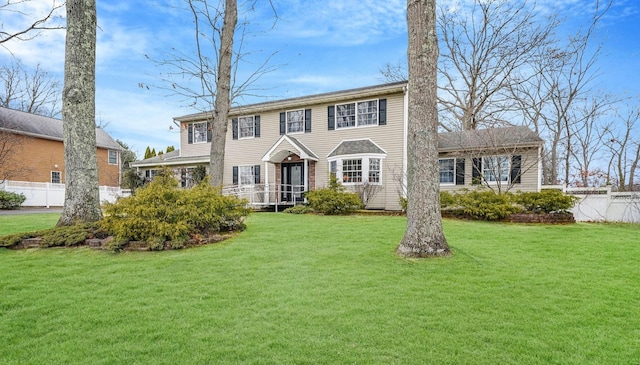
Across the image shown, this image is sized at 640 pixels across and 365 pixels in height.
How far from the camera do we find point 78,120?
6.69 meters

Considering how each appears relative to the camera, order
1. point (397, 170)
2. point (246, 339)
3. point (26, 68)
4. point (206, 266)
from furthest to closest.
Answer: point (26, 68) → point (397, 170) → point (206, 266) → point (246, 339)

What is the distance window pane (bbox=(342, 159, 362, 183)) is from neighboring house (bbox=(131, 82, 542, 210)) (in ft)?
0.15

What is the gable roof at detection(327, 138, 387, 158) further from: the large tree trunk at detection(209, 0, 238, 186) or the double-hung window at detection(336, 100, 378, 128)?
the large tree trunk at detection(209, 0, 238, 186)

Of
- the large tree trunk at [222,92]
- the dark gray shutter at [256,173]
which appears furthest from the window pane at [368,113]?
the large tree trunk at [222,92]

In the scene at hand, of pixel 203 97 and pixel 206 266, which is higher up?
pixel 203 97

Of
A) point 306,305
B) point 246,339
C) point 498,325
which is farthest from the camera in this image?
point 306,305

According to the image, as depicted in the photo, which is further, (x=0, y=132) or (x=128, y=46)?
(x=0, y=132)

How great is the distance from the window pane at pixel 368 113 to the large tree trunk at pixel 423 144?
9680mm

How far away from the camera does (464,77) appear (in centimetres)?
2144

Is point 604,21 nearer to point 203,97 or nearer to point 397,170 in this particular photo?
point 397,170

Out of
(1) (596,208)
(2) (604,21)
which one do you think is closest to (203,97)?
(1) (596,208)

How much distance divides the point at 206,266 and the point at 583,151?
2291 centimetres

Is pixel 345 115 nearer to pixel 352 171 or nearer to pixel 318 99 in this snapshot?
pixel 318 99

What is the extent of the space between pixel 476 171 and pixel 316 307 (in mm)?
13729
